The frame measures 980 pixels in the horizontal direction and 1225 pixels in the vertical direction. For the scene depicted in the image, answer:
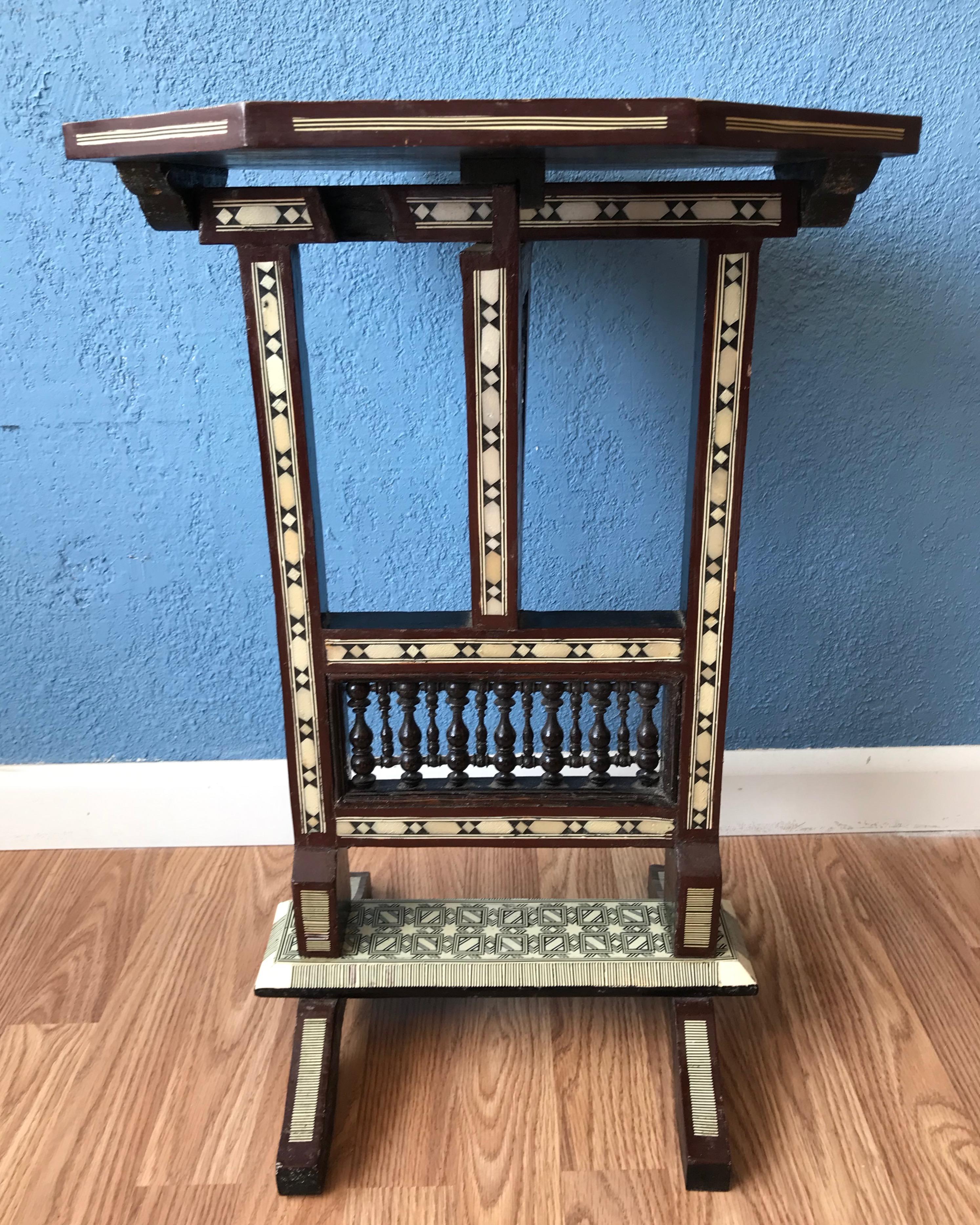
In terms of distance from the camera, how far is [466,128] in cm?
91

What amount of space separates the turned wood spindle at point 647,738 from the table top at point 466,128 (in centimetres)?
61

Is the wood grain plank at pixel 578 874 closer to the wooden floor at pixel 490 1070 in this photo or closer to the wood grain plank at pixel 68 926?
the wooden floor at pixel 490 1070

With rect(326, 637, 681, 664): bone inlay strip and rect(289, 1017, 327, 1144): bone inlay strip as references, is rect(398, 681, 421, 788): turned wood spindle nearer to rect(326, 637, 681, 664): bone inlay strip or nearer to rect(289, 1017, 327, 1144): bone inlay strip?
rect(326, 637, 681, 664): bone inlay strip

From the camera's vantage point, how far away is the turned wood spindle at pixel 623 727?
1.29 m

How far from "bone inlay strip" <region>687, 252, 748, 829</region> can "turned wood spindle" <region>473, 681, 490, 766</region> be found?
26 centimetres

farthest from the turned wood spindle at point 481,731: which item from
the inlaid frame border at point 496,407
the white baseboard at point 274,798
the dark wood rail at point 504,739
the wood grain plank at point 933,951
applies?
the wood grain plank at point 933,951

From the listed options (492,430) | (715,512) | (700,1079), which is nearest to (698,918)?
(700,1079)

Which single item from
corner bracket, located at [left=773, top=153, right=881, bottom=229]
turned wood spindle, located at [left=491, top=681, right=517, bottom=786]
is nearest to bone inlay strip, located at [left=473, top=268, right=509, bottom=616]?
turned wood spindle, located at [left=491, top=681, right=517, bottom=786]

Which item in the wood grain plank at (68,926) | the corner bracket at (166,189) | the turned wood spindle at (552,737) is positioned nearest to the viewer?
the corner bracket at (166,189)

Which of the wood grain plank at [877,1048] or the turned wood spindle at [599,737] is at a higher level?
the turned wood spindle at [599,737]

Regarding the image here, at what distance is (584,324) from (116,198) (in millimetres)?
700

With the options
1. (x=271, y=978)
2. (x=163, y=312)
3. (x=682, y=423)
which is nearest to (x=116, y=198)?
(x=163, y=312)

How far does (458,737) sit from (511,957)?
29cm

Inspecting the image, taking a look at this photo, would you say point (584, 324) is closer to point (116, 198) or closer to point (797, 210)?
point (797, 210)
